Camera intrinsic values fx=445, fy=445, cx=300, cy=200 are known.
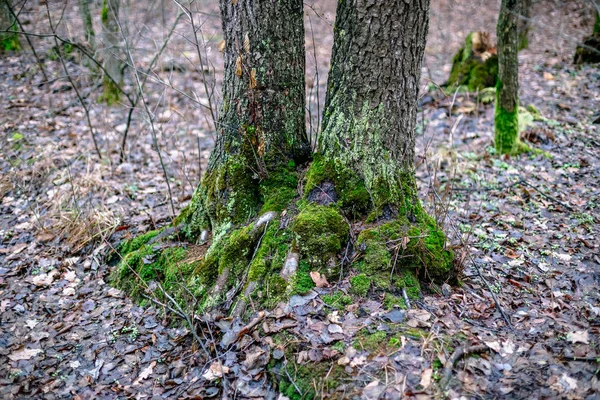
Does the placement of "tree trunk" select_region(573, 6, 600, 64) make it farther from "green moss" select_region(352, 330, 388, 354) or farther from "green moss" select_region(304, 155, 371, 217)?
"green moss" select_region(352, 330, 388, 354)

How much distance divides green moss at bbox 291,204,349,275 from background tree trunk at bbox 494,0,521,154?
4.10 m

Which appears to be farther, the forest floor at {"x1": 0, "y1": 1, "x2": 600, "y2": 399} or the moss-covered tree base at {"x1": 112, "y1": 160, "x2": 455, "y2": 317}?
the moss-covered tree base at {"x1": 112, "y1": 160, "x2": 455, "y2": 317}

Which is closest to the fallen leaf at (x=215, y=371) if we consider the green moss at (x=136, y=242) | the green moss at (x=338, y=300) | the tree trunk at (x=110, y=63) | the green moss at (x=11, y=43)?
the green moss at (x=338, y=300)

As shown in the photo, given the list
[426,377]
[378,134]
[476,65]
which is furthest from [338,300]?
[476,65]

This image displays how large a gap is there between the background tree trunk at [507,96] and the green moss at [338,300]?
439cm

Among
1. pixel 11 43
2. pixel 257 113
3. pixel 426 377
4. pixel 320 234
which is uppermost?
pixel 11 43

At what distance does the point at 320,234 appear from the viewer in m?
3.49

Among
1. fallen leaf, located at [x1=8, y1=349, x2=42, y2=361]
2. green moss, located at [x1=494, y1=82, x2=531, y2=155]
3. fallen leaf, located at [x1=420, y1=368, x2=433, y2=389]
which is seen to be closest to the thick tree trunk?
fallen leaf, located at [x1=420, y1=368, x2=433, y2=389]

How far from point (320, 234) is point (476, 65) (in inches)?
256

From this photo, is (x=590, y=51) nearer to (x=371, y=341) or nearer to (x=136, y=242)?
(x=371, y=341)

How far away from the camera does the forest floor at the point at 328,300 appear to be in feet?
9.39

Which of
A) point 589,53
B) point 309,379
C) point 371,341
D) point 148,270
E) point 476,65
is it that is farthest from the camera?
point 589,53

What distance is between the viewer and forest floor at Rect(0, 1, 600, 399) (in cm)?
286

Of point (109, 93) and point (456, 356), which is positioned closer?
point (456, 356)
